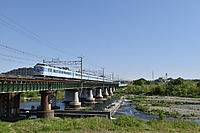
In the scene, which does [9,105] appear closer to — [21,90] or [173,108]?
[21,90]

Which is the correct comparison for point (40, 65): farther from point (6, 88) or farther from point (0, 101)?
point (6, 88)

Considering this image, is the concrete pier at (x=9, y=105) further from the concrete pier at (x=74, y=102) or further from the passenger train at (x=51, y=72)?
the concrete pier at (x=74, y=102)

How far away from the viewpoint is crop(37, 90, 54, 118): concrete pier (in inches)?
2008

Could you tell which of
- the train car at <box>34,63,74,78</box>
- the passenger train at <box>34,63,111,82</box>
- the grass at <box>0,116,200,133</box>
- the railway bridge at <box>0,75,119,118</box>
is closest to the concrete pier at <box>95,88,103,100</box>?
the passenger train at <box>34,63,111,82</box>

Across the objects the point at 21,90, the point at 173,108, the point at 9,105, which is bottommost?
the point at 173,108

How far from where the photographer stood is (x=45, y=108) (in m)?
52.5

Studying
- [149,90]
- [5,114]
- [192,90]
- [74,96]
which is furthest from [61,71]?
[149,90]

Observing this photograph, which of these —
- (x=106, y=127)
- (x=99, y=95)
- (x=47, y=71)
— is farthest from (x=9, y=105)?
(x=99, y=95)

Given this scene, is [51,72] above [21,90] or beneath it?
above

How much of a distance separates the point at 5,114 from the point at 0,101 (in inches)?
121

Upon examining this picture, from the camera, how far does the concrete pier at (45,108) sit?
167 ft

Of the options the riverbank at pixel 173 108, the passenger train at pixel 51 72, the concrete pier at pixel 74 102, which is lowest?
the riverbank at pixel 173 108

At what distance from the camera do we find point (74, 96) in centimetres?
8462

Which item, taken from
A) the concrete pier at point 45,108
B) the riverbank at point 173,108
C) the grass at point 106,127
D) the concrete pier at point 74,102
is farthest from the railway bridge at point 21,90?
the riverbank at point 173,108
